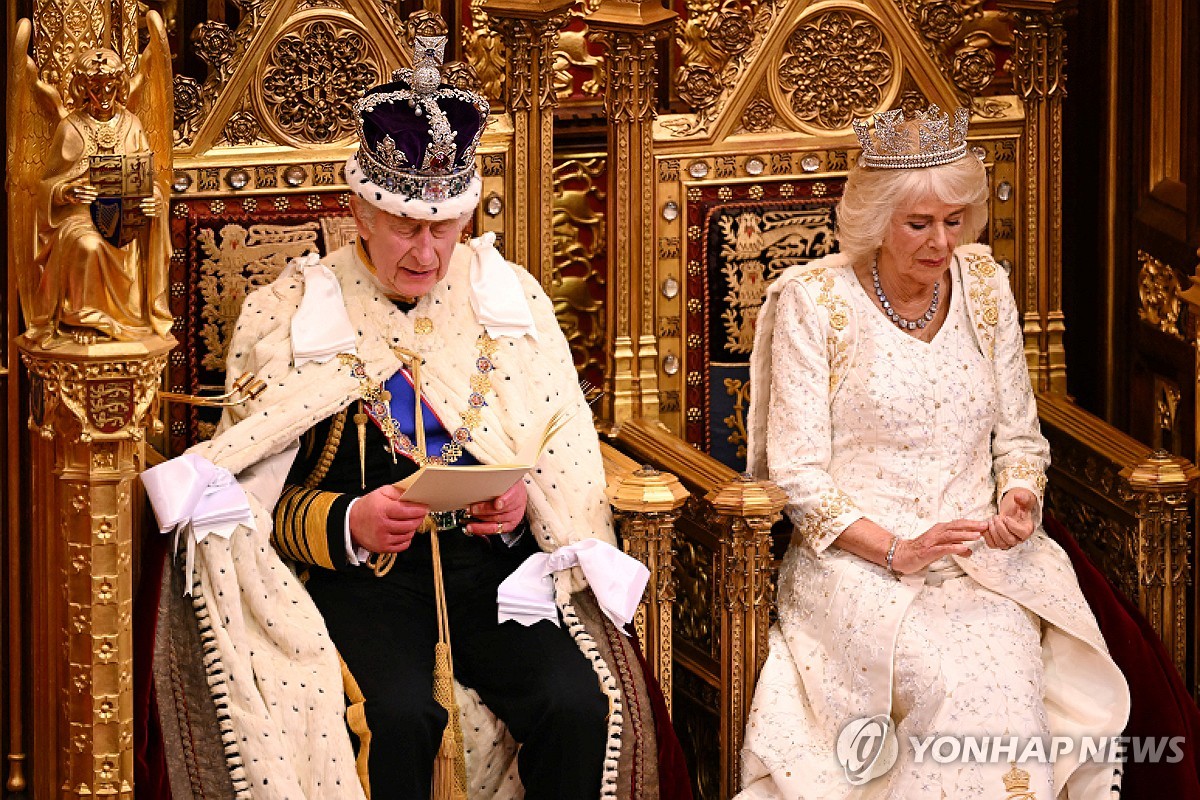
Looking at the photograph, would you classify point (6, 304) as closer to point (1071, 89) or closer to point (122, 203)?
point (122, 203)

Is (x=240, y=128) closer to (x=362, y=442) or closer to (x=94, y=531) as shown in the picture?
(x=362, y=442)

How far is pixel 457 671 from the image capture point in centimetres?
539

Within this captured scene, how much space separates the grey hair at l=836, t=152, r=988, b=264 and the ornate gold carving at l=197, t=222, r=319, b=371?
4.60ft

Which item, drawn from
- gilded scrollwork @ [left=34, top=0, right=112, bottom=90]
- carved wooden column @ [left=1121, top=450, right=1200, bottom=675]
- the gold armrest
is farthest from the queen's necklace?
gilded scrollwork @ [left=34, top=0, right=112, bottom=90]

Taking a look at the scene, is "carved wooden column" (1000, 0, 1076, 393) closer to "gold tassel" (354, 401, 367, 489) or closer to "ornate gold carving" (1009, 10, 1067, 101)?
"ornate gold carving" (1009, 10, 1067, 101)

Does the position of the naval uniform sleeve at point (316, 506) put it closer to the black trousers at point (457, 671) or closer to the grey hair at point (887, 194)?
the black trousers at point (457, 671)

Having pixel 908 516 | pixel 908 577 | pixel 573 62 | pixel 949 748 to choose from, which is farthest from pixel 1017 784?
pixel 573 62

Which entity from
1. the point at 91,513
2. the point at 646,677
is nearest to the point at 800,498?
the point at 646,677

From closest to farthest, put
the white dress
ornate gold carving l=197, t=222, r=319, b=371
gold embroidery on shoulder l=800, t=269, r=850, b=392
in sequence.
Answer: the white dress, gold embroidery on shoulder l=800, t=269, r=850, b=392, ornate gold carving l=197, t=222, r=319, b=371

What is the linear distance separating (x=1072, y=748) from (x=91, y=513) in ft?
7.70

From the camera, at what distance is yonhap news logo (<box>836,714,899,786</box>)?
5.42m

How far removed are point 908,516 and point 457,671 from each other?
1180 millimetres

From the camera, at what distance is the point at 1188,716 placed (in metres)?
5.79

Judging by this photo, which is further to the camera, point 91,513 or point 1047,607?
point 1047,607
